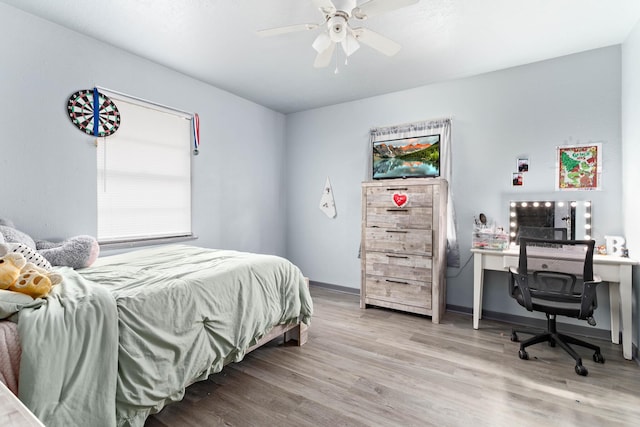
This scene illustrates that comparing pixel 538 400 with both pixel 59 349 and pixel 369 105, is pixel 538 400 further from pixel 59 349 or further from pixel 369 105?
pixel 369 105

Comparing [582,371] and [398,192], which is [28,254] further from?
[582,371]

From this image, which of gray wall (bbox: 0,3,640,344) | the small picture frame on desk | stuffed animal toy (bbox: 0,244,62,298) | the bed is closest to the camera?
the bed

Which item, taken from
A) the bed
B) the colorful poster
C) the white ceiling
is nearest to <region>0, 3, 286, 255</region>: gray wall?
the white ceiling

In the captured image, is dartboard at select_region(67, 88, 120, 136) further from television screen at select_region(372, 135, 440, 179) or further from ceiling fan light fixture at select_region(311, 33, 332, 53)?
television screen at select_region(372, 135, 440, 179)

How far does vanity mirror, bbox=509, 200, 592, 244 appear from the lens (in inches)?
105

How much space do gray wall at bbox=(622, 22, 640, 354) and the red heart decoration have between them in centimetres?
175

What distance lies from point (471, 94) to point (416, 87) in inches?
24.2

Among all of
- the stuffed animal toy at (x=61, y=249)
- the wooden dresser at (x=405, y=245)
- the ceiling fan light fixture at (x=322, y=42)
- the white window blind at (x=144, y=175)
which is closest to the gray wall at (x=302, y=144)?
the white window blind at (x=144, y=175)

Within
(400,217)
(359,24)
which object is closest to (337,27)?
(359,24)

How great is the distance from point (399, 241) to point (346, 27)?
2.08 m

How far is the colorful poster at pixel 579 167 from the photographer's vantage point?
2682mm

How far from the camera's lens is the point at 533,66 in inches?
115

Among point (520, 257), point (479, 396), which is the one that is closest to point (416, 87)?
point (520, 257)

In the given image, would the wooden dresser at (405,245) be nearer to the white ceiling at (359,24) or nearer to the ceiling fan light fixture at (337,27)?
the white ceiling at (359,24)
